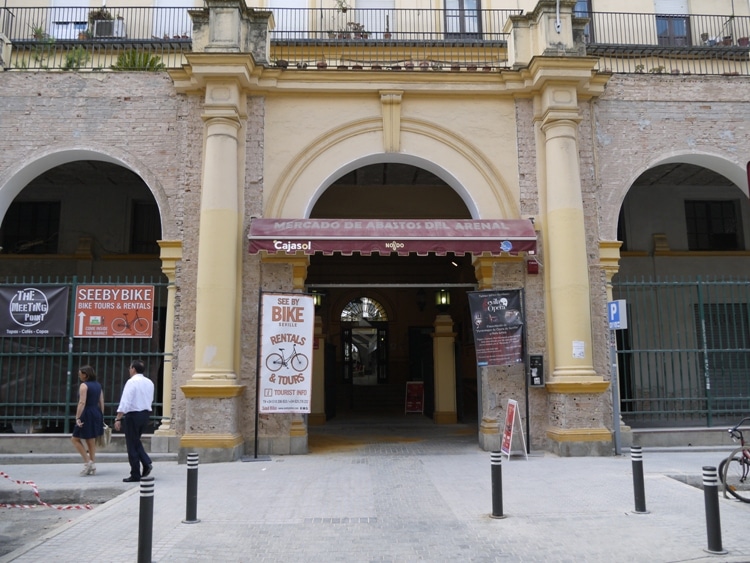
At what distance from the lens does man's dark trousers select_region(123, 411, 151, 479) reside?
346 inches

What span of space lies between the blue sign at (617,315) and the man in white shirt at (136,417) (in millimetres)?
7592

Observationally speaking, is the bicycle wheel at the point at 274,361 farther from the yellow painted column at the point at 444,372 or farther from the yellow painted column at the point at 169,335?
the yellow painted column at the point at 444,372

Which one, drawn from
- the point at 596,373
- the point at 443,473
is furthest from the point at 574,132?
the point at 443,473

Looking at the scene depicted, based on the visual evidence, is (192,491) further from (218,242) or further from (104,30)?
(104,30)

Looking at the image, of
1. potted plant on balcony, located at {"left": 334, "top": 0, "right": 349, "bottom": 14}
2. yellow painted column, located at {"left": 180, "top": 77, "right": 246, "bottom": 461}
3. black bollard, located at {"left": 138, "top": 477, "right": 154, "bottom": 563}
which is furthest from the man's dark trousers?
potted plant on balcony, located at {"left": 334, "top": 0, "right": 349, "bottom": 14}

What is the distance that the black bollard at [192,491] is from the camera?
648 centimetres

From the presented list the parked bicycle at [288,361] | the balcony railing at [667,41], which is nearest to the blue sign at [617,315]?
the parked bicycle at [288,361]

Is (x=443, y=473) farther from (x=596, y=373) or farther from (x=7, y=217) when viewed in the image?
(x=7, y=217)

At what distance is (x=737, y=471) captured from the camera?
28.5ft

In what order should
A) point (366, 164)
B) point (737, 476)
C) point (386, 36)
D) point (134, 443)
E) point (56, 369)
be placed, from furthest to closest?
1. point (386, 36)
2. point (366, 164)
3. point (56, 369)
4. point (134, 443)
5. point (737, 476)

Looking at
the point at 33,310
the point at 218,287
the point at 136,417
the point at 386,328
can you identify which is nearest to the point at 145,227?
the point at 33,310

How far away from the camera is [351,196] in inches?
632

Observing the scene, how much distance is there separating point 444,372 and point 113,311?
26.5 feet

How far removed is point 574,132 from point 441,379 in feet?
23.0
